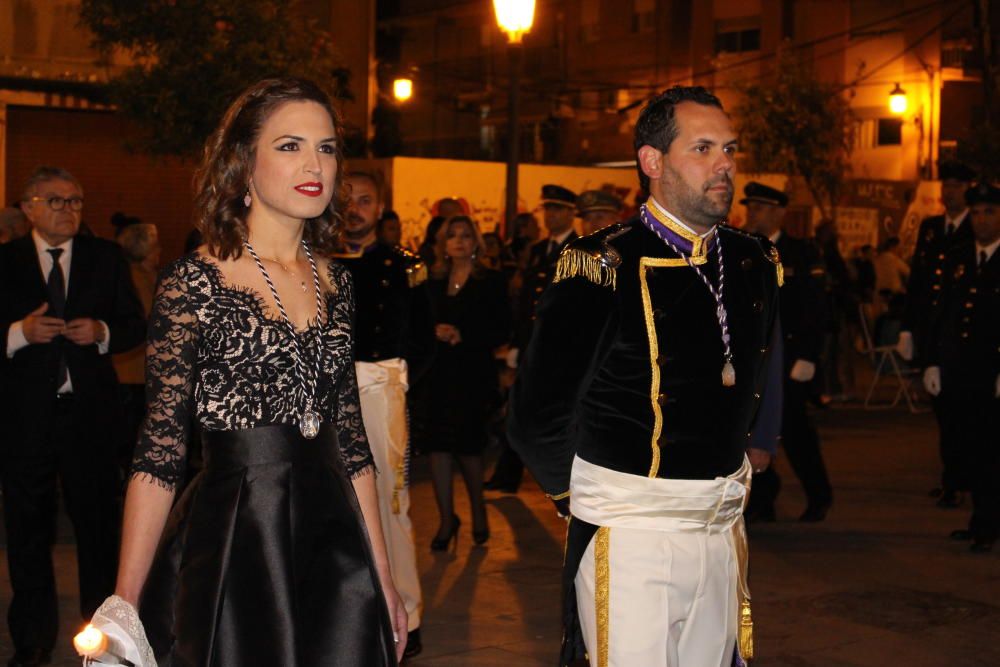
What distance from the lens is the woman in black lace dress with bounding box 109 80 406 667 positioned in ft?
11.3

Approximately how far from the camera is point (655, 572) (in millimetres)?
3922

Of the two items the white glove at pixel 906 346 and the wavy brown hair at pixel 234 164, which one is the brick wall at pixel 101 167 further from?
the wavy brown hair at pixel 234 164

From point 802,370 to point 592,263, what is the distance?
5908 millimetres

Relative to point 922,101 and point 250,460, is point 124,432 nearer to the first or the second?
point 250,460

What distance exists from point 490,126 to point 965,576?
39.4 m

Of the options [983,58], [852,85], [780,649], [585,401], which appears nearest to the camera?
[585,401]

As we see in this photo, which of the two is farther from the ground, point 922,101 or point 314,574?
point 922,101

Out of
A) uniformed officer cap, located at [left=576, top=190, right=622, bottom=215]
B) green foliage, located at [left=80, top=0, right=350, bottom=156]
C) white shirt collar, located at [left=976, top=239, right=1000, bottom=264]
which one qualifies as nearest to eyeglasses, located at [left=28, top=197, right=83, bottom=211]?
uniformed officer cap, located at [left=576, top=190, right=622, bottom=215]

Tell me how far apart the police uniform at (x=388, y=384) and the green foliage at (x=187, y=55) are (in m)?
11.5

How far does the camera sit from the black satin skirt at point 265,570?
3.42m

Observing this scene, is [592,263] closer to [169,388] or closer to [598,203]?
[169,388]

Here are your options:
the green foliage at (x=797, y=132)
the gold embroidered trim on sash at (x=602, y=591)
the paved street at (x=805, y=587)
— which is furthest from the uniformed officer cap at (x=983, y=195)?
the green foliage at (x=797, y=132)

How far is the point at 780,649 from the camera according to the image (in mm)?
6715

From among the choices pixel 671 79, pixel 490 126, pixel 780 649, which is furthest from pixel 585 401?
pixel 490 126
